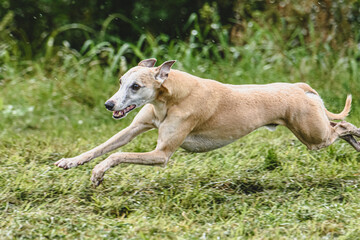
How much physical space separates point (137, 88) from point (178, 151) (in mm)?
1951

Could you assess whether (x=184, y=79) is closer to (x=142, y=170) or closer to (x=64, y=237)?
(x=142, y=170)

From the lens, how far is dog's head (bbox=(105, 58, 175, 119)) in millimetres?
4488

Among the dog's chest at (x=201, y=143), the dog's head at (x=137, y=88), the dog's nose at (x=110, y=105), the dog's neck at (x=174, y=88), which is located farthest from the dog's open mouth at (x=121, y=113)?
the dog's chest at (x=201, y=143)

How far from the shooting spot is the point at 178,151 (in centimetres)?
637

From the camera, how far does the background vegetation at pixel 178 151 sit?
14.4ft

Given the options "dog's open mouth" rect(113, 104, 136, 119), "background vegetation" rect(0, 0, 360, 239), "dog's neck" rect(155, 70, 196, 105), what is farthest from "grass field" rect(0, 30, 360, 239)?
"dog's neck" rect(155, 70, 196, 105)

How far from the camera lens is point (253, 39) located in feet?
30.2

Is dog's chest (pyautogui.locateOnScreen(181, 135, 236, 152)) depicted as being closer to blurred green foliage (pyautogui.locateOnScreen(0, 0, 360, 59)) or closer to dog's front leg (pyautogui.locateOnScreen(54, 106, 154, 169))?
dog's front leg (pyautogui.locateOnScreen(54, 106, 154, 169))

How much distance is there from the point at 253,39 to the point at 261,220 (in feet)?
17.1

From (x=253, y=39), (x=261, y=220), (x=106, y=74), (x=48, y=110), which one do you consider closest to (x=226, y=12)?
(x=253, y=39)

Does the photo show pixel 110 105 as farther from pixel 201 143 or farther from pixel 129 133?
pixel 201 143

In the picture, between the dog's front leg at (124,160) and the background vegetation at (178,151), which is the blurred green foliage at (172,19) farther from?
the dog's front leg at (124,160)

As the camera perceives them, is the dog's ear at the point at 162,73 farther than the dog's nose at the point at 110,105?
Yes

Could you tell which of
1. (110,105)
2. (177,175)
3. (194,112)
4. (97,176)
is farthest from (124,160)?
(177,175)
